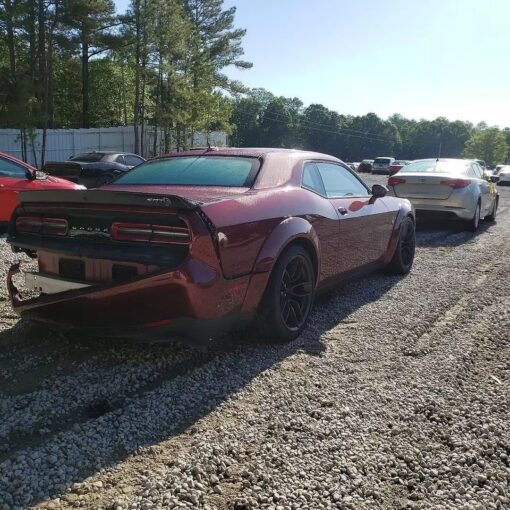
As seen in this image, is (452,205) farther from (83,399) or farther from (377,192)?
(83,399)

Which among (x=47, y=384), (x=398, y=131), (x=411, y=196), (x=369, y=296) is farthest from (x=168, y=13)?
(x=398, y=131)

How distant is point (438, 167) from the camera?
34.4 ft

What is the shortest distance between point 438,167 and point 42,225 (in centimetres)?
850

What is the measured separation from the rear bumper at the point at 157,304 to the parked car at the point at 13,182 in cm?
514

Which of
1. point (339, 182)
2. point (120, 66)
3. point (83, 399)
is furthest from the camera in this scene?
point (120, 66)

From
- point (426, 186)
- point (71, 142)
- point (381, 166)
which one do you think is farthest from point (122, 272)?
point (381, 166)

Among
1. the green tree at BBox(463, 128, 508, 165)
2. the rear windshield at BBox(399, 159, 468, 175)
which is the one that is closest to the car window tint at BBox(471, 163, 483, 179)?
the rear windshield at BBox(399, 159, 468, 175)

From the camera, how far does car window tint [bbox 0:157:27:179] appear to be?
27.0 feet

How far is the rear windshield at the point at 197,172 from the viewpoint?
4.15 metres

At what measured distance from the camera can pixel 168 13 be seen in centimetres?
2831

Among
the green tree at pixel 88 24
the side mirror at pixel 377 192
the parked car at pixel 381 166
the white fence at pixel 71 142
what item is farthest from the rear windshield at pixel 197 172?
the parked car at pixel 381 166

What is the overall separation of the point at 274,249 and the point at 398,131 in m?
137

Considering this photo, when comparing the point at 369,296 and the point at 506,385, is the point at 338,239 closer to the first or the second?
the point at 369,296

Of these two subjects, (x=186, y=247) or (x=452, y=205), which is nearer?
(x=186, y=247)
